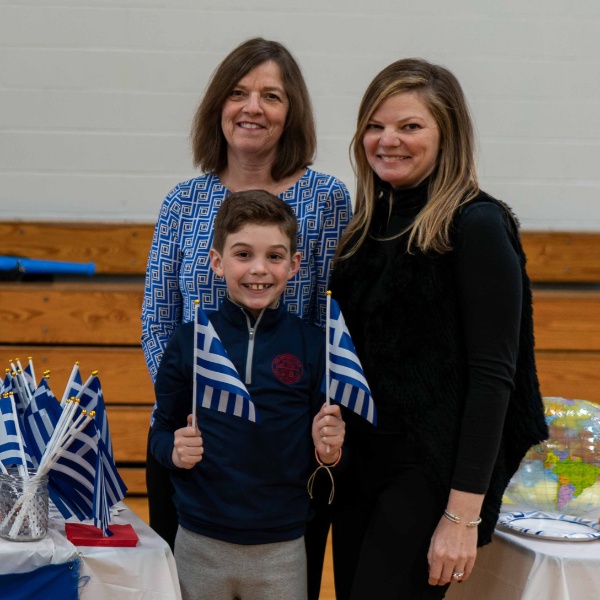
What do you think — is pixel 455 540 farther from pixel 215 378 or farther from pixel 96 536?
pixel 96 536

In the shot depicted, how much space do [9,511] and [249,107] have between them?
0.96m

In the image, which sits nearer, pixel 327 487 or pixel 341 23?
pixel 327 487

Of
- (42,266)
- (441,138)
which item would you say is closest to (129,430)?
(42,266)

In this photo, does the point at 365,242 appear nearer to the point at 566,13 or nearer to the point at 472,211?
the point at 472,211

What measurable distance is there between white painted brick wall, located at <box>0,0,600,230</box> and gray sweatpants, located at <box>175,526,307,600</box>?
2849 mm

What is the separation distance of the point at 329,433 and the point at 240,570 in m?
0.31

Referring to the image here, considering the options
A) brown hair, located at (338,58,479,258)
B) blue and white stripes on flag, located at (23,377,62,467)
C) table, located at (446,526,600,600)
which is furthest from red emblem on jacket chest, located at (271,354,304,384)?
table, located at (446,526,600,600)

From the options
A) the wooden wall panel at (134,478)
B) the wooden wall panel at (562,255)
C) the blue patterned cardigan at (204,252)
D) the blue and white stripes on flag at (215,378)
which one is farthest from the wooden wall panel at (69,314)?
the blue and white stripes on flag at (215,378)

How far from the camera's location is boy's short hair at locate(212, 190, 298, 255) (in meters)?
1.93

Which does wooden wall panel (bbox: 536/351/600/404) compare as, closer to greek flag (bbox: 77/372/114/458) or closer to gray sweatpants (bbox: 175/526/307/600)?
gray sweatpants (bbox: 175/526/307/600)

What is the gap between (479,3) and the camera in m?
4.55

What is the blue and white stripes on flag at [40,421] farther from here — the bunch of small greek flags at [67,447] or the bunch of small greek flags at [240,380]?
the bunch of small greek flags at [240,380]

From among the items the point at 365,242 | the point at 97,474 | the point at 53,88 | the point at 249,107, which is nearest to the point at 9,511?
the point at 97,474

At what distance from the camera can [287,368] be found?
190 cm
